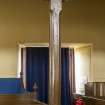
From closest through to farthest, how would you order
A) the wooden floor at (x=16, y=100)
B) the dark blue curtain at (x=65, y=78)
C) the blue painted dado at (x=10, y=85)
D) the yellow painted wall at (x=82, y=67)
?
the wooden floor at (x=16, y=100) < the blue painted dado at (x=10, y=85) < the yellow painted wall at (x=82, y=67) < the dark blue curtain at (x=65, y=78)

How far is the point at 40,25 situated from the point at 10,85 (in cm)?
152

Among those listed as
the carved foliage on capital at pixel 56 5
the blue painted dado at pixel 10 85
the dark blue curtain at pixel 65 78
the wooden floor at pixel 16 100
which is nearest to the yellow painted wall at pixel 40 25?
the blue painted dado at pixel 10 85

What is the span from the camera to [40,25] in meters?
7.02

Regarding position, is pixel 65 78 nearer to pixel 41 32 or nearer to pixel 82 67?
pixel 82 67

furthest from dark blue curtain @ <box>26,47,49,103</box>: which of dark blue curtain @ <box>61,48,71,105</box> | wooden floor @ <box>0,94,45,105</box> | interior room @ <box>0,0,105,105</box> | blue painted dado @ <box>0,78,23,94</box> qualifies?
wooden floor @ <box>0,94,45,105</box>

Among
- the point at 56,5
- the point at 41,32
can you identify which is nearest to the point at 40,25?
the point at 41,32

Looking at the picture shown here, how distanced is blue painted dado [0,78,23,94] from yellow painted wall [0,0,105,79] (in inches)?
6.1

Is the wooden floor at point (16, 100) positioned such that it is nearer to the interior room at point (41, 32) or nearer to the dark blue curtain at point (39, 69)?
the interior room at point (41, 32)

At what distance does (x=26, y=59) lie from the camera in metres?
8.79

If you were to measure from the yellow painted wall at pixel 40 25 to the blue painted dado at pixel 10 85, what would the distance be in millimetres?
155

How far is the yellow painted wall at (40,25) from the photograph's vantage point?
22.6ft

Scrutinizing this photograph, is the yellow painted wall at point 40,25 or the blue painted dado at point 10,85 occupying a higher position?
the yellow painted wall at point 40,25

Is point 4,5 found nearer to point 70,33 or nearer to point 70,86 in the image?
point 70,33

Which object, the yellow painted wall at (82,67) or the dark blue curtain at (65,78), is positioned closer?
the yellow painted wall at (82,67)
